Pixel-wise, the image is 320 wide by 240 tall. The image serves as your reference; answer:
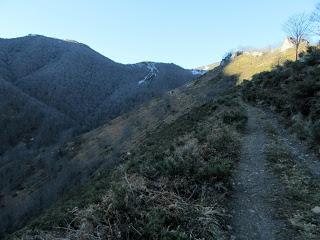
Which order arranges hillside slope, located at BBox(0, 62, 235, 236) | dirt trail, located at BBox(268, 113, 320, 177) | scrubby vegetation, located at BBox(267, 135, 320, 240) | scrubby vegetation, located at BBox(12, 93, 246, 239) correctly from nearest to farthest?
scrubby vegetation, located at BBox(12, 93, 246, 239)
scrubby vegetation, located at BBox(267, 135, 320, 240)
dirt trail, located at BBox(268, 113, 320, 177)
hillside slope, located at BBox(0, 62, 235, 236)

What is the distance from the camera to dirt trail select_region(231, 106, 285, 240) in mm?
7281

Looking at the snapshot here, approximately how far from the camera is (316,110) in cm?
1669

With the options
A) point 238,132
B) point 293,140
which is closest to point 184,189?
point 293,140

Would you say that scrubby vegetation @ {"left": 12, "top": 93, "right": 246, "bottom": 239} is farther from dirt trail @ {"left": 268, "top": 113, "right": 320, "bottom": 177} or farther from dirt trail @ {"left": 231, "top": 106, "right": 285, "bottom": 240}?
dirt trail @ {"left": 268, "top": 113, "right": 320, "bottom": 177}

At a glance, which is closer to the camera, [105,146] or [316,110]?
[316,110]

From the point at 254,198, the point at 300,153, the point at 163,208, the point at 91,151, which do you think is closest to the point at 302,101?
the point at 300,153

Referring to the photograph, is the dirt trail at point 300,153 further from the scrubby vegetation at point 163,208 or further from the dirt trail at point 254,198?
the scrubby vegetation at point 163,208

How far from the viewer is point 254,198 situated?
905 centimetres

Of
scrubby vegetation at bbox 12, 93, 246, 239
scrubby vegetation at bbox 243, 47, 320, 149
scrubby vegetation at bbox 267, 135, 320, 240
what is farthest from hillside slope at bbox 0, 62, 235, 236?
scrubby vegetation at bbox 12, 93, 246, 239

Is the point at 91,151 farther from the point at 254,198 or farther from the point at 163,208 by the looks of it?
the point at 163,208

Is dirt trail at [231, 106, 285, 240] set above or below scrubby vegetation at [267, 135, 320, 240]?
below

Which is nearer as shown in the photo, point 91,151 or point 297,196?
point 297,196

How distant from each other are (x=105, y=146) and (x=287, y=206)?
87.7 meters

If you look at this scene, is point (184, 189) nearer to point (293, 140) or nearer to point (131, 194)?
point (131, 194)
